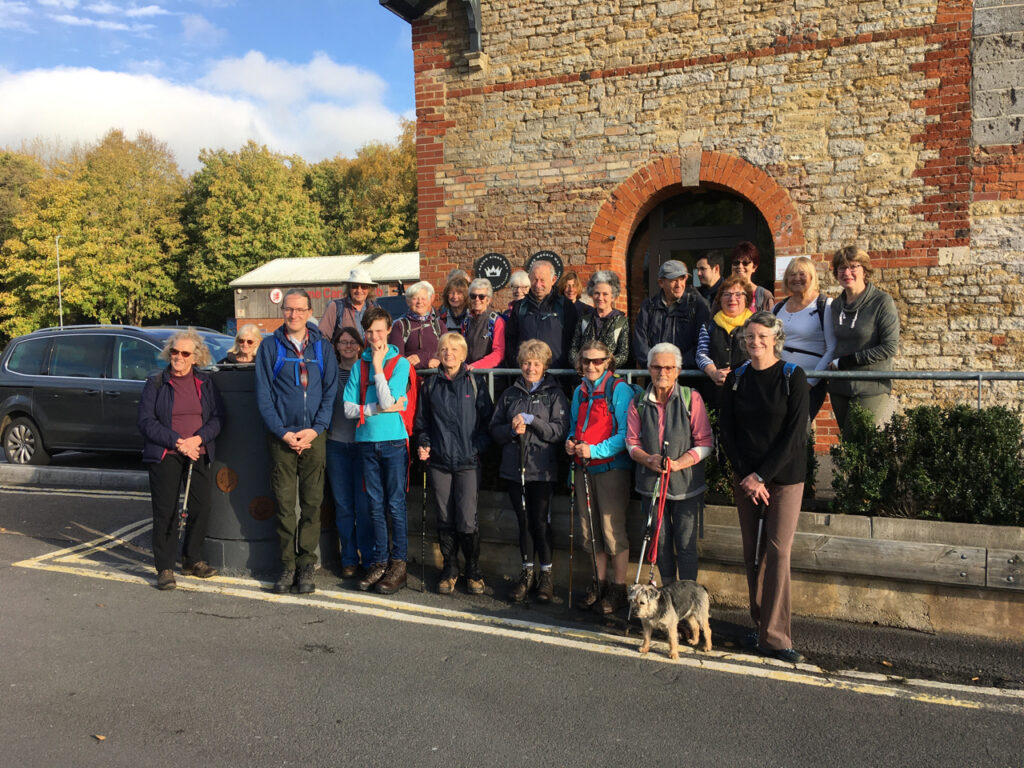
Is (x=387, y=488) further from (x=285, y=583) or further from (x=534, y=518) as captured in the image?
(x=534, y=518)

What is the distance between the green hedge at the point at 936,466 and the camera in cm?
485

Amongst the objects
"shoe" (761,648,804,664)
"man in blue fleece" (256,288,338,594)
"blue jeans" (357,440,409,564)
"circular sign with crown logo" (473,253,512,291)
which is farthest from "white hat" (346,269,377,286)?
"shoe" (761,648,804,664)

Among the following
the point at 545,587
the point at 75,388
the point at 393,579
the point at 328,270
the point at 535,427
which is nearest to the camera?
the point at 535,427

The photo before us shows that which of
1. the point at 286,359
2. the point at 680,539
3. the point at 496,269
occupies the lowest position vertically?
the point at 680,539

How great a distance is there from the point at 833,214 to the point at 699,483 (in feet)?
16.7

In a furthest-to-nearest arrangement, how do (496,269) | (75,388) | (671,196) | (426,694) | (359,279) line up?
(75,388)
(496,269)
(671,196)
(359,279)
(426,694)

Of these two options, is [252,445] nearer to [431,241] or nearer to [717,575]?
[717,575]

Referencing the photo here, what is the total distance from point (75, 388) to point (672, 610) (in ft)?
29.2

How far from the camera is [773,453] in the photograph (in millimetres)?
4527

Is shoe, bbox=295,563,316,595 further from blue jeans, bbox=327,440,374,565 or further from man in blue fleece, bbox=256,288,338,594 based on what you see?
blue jeans, bbox=327,440,374,565

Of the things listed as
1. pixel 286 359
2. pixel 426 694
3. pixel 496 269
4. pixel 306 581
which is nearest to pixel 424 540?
pixel 306 581

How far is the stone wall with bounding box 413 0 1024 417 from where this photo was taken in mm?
8242

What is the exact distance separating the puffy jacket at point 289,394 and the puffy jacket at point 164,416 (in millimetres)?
499

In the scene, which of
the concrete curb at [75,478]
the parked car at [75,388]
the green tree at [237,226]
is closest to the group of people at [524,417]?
the concrete curb at [75,478]
